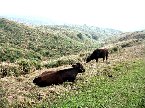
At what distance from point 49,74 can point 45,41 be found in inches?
2344

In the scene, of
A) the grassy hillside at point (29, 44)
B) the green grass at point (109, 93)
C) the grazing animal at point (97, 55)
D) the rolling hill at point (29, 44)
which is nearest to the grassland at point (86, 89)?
the green grass at point (109, 93)

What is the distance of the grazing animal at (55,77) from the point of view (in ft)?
70.5

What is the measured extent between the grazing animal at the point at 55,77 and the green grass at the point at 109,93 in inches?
47.0

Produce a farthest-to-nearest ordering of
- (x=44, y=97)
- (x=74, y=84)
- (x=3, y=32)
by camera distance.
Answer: (x=3, y=32) → (x=74, y=84) → (x=44, y=97)

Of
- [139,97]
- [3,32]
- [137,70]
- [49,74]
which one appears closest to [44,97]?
[49,74]

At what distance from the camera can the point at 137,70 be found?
27.1 metres

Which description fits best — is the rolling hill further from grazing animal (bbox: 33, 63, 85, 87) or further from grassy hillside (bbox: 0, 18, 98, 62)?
grazing animal (bbox: 33, 63, 85, 87)

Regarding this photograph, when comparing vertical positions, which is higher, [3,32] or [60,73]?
[60,73]

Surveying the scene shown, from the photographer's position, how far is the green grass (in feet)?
57.8

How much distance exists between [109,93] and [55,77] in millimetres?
3965

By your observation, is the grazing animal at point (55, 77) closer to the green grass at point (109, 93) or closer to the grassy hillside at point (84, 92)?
the grassy hillside at point (84, 92)

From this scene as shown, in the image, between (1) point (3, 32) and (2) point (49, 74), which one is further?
(1) point (3, 32)

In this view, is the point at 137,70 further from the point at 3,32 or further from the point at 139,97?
the point at 3,32

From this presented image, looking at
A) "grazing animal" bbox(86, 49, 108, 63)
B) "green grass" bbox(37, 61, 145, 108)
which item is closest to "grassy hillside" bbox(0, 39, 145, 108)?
"green grass" bbox(37, 61, 145, 108)
